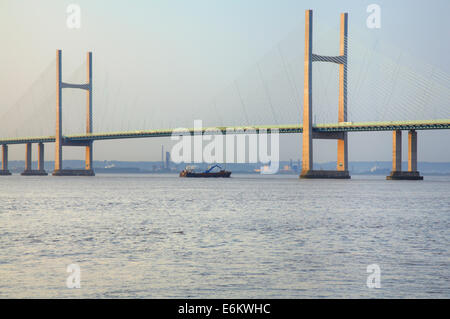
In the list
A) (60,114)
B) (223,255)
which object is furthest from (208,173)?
(223,255)

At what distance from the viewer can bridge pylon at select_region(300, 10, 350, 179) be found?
68500mm

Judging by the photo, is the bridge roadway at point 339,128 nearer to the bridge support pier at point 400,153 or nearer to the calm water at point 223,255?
the bridge support pier at point 400,153

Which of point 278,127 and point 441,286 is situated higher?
point 278,127

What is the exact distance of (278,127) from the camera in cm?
7194

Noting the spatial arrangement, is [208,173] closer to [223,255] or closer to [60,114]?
[60,114]

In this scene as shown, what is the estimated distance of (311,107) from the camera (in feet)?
226

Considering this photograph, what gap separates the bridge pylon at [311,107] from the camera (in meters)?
68.5

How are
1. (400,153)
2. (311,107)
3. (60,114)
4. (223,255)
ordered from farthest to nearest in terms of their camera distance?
(60,114)
(400,153)
(311,107)
(223,255)

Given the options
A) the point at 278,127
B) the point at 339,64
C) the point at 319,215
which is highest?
the point at 339,64
